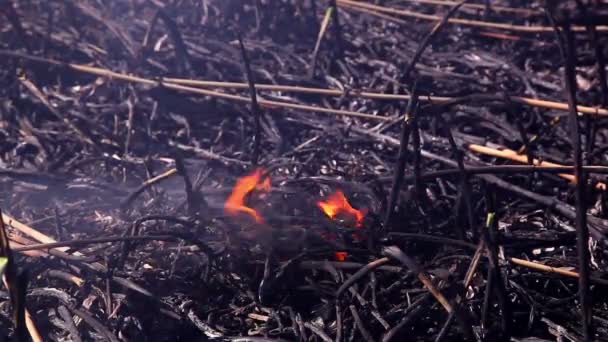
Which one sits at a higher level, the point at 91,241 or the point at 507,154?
the point at 507,154

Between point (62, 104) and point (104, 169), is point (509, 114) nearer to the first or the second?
point (104, 169)

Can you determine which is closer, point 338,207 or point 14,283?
point 14,283

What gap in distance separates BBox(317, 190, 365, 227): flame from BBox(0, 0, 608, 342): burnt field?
0.01 m

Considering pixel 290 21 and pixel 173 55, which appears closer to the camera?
pixel 173 55

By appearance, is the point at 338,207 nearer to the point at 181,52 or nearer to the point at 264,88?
the point at 264,88

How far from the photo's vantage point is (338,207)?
8.62 feet

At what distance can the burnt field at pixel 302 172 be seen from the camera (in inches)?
85.2

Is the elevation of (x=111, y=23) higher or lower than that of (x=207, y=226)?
higher

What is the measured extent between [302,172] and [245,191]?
33 cm

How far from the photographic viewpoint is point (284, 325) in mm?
2186

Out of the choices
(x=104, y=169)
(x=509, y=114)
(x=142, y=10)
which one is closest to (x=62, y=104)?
(x=104, y=169)

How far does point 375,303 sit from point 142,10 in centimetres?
301

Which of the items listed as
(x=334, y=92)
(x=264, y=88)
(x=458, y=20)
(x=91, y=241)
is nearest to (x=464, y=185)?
(x=91, y=241)

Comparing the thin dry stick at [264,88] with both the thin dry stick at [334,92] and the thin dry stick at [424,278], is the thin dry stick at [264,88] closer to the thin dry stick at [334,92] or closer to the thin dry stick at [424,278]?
the thin dry stick at [334,92]
